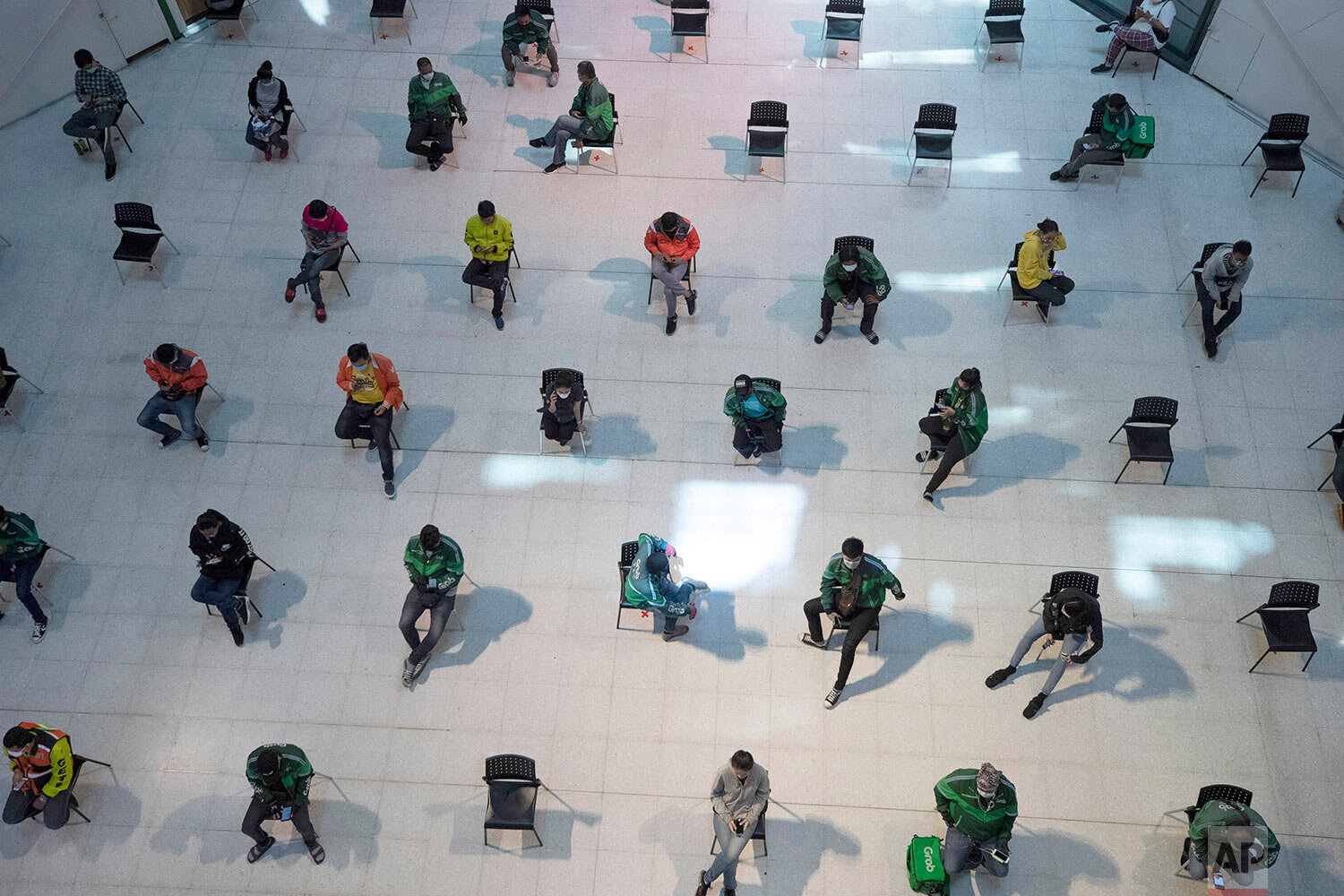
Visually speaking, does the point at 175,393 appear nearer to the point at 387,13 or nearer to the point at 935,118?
the point at 387,13

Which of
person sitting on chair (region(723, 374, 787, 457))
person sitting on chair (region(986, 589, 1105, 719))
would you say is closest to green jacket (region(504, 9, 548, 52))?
person sitting on chair (region(723, 374, 787, 457))

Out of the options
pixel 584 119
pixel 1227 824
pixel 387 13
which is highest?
pixel 387 13

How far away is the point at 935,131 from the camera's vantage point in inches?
457

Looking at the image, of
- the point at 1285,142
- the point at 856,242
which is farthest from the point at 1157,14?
the point at 856,242

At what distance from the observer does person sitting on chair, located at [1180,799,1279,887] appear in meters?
7.47

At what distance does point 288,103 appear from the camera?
12.0m

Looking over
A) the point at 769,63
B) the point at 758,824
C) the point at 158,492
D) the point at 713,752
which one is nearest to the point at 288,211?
the point at 158,492

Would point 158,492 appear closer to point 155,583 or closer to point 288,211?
point 155,583

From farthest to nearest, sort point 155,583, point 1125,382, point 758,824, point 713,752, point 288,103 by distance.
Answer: point 288,103
point 1125,382
point 155,583
point 713,752
point 758,824

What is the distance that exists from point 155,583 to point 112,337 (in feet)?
9.74

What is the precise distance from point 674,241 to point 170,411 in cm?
500

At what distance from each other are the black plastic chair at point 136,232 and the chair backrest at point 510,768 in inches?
259

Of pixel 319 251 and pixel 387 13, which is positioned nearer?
pixel 319 251

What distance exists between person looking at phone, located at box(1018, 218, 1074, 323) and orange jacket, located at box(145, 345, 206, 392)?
7.85 m
